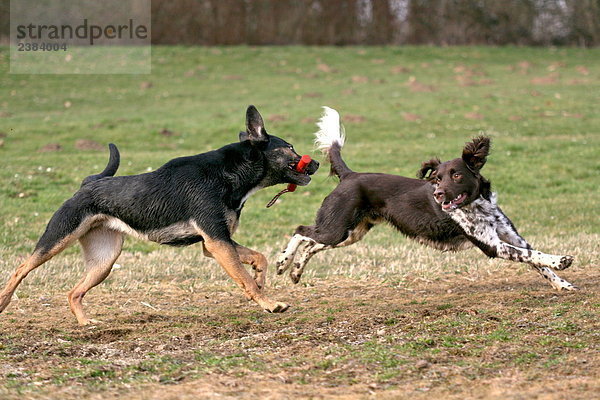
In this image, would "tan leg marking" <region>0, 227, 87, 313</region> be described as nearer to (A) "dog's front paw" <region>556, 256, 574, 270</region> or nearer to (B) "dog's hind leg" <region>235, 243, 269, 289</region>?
(B) "dog's hind leg" <region>235, 243, 269, 289</region>

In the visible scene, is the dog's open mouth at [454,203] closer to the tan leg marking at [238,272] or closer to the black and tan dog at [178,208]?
the black and tan dog at [178,208]

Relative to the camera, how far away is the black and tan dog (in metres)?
6.87

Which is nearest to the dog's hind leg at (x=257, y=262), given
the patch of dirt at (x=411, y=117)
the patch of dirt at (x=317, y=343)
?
the patch of dirt at (x=317, y=343)

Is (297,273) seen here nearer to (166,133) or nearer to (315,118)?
(166,133)

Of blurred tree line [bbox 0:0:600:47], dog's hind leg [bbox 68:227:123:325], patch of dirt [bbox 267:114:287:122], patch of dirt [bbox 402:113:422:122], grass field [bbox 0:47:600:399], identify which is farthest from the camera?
blurred tree line [bbox 0:0:600:47]

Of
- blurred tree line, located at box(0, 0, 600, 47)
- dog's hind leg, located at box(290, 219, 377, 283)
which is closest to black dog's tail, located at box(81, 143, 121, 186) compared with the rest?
dog's hind leg, located at box(290, 219, 377, 283)

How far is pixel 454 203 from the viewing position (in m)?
7.30

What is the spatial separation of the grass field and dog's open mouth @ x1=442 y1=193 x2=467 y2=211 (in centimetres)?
82

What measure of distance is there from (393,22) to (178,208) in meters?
31.3

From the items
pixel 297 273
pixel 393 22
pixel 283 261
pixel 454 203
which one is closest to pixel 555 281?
pixel 454 203

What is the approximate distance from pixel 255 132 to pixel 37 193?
26.7ft

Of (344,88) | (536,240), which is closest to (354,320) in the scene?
(536,240)

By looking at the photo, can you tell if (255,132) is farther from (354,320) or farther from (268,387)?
(268,387)

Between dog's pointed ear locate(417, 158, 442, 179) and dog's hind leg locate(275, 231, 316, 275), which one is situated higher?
dog's pointed ear locate(417, 158, 442, 179)
